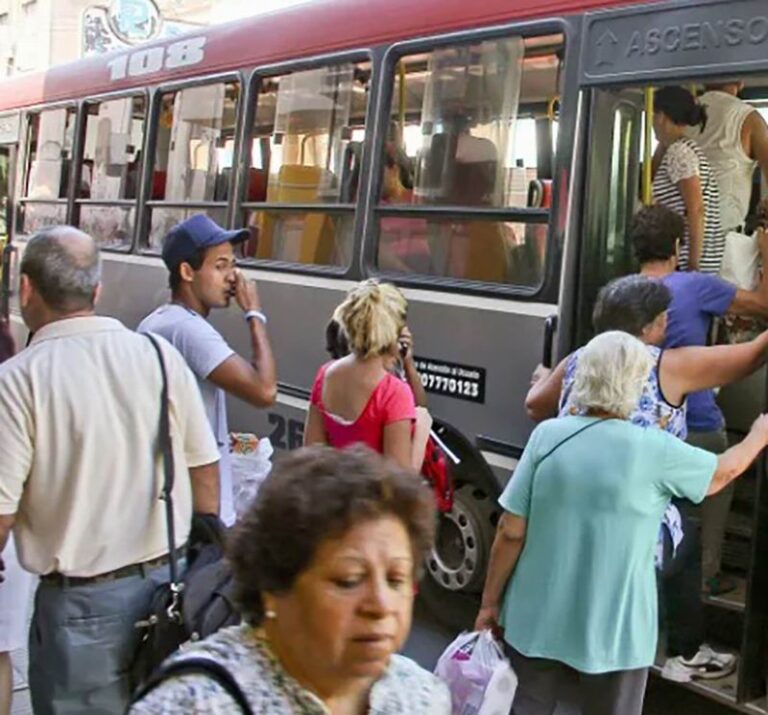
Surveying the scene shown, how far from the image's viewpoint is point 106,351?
2.69 metres

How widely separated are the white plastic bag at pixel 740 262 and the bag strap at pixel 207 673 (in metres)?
3.69

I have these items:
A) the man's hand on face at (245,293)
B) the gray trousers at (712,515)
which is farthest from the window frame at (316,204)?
the gray trousers at (712,515)

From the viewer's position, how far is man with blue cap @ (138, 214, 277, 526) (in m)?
3.44

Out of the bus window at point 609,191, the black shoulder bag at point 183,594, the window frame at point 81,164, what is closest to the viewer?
the black shoulder bag at point 183,594

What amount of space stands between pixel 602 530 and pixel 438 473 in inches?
77.9

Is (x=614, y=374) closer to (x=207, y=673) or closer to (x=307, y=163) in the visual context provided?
(x=207, y=673)

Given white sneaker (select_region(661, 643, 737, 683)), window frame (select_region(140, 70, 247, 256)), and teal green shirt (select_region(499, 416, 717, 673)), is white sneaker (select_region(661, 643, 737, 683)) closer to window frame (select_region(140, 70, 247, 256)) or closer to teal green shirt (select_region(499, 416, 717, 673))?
teal green shirt (select_region(499, 416, 717, 673))

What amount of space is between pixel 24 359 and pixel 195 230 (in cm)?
116

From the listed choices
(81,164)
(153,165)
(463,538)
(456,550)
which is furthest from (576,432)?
(81,164)

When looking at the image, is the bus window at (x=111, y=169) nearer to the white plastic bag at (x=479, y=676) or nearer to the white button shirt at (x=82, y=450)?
the white button shirt at (x=82, y=450)

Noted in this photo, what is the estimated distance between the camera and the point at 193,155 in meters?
7.35

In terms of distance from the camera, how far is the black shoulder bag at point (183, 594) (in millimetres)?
2379

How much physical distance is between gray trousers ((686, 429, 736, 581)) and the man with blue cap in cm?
178

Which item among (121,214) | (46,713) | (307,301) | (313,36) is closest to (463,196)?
(307,301)
